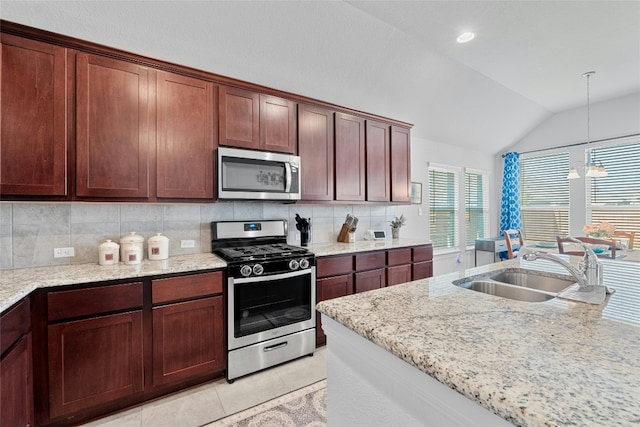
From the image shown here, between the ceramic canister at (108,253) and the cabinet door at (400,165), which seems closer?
the ceramic canister at (108,253)

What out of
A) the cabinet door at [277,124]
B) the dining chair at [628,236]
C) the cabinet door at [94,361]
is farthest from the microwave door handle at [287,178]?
the dining chair at [628,236]

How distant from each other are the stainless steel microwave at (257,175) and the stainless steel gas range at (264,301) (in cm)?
40

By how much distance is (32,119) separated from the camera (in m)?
1.78

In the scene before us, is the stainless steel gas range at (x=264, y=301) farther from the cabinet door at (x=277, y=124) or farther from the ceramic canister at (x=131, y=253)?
the cabinet door at (x=277, y=124)

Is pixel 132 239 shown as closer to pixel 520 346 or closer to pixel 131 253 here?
pixel 131 253

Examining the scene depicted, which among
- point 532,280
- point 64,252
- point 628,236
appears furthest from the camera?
point 628,236

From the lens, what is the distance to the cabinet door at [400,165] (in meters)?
3.64

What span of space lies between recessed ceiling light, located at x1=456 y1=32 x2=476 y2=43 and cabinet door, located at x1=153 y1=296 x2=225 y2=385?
325cm

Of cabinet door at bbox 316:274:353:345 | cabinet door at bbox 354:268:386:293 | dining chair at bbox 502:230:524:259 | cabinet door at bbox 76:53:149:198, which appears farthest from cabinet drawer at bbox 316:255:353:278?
dining chair at bbox 502:230:524:259

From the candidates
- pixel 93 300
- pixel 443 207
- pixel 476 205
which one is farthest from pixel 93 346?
pixel 476 205

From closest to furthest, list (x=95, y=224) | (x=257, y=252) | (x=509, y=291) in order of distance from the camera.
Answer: (x=509, y=291), (x=95, y=224), (x=257, y=252)

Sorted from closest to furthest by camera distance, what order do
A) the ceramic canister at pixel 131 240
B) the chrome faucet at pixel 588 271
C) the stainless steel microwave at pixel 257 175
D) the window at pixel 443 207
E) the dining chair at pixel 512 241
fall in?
the chrome faucet at pixel 588 271, the ceramic canister at pixel 131 240, the stainless steel microwave at pixel 257 175, the dining chair at pixel 512 241, the window at pixel 443 207

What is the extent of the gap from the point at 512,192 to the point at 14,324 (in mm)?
6525

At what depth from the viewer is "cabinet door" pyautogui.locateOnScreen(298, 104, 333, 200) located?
9.50 ft
